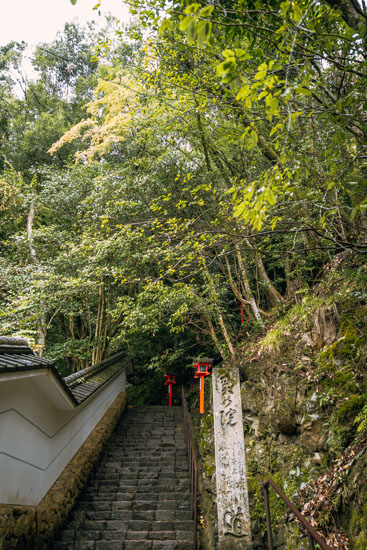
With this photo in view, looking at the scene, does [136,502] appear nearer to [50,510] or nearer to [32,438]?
[50,510]

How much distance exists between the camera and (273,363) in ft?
20.4

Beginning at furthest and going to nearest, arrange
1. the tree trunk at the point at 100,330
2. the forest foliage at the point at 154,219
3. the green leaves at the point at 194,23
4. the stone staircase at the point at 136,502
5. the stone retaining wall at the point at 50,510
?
the tree trunk at the point at 100,330
the forest foliage at the point at 154,219
the stone staircase at the point at 136,502
the stone retaining wall at the point at 50,510
the green leaves at the point at 194,23

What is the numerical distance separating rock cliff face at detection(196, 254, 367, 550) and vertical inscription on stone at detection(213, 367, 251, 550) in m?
0.80

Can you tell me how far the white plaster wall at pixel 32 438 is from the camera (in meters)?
3.61

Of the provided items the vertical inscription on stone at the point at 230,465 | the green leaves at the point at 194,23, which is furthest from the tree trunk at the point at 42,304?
the green leaves at the point at 194,23

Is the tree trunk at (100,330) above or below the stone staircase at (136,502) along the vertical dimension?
above

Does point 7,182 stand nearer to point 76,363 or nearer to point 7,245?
point 7,245

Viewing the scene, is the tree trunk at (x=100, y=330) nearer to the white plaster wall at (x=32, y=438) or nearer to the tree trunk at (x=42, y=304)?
the tree trunk at (x=42, y=304)

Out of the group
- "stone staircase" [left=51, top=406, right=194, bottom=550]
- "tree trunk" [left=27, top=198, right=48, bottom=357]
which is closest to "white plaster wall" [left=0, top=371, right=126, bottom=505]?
"stone staircase" [left=51, top=406, right=194, bottom=550]

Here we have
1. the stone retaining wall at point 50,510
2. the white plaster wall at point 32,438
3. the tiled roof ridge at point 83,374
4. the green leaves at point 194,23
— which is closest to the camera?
the green leaves at point 194,23

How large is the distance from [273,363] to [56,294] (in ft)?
18.9

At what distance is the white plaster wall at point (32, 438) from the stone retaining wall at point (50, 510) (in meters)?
0.13

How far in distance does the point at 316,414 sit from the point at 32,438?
4040 mm

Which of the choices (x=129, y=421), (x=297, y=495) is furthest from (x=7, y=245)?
(x=297, y=495)
